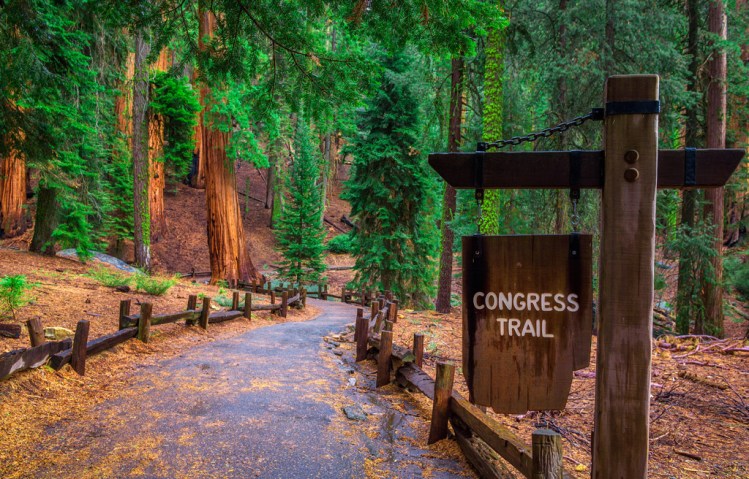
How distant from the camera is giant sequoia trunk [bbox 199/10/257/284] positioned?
16.5 meters

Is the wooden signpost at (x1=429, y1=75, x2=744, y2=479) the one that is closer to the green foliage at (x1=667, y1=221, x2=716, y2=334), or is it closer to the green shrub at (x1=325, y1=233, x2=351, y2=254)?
the green foliage at (x1=667, y1=221, x2=716, y2=334)

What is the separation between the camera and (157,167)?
23.2m

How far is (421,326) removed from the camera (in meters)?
12.2

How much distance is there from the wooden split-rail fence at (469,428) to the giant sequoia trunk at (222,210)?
10.6m

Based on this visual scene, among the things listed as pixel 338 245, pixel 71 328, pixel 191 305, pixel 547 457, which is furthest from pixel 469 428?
pixel 338 245

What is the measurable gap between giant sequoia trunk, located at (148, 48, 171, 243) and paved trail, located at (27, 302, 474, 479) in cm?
1644

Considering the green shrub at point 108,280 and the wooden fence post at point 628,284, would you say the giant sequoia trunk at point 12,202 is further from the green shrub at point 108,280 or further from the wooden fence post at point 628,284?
the wooden fence post at point 628,284

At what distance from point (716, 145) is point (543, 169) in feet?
40.9

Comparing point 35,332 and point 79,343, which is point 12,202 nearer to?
point 35,332

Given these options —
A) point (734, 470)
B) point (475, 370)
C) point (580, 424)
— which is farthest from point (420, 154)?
point (475, 370)

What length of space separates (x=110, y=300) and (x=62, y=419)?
17.9 ft

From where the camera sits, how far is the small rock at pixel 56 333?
6437 millimetres

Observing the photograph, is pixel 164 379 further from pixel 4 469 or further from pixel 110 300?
pixel 110 300

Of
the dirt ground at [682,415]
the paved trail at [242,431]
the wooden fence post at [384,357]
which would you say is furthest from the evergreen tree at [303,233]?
the wooden fence post at [384,357]
